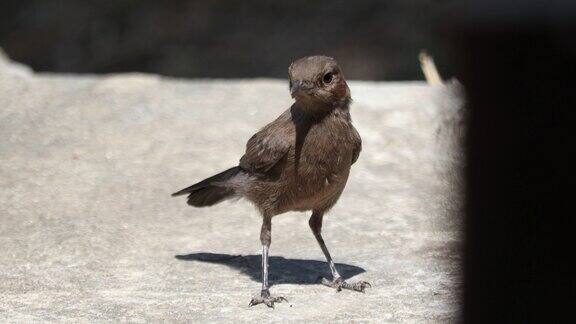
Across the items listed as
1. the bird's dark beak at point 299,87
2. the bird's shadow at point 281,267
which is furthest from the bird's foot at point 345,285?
the bird's dark beak at point 299,87

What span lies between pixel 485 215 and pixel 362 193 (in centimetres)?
495

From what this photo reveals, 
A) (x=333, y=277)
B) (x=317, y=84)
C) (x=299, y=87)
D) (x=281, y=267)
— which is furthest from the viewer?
(x=281, y=267)

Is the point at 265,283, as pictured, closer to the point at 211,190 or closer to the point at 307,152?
the point at 307,152

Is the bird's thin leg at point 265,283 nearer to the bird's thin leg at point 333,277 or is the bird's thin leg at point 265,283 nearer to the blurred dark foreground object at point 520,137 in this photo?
the bird's thin leg at point 333,277

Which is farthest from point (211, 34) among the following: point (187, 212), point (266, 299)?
point (266, 299)

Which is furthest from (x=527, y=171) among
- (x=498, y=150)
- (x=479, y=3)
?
(x=479, y=3)

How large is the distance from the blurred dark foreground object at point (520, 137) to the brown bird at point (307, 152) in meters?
3.01

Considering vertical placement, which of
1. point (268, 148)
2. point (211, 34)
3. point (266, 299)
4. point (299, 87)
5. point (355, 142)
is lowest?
point (266, 299)

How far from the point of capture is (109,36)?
1233cm

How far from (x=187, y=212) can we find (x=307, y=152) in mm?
1711

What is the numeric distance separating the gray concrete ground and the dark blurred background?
4.01m

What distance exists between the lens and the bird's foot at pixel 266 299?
418 centimetres

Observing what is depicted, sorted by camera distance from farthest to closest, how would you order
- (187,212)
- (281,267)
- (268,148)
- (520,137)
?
(187,212) → (281,267) → (268,148) → (520,137)

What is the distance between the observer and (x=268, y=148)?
4379 millimetres
